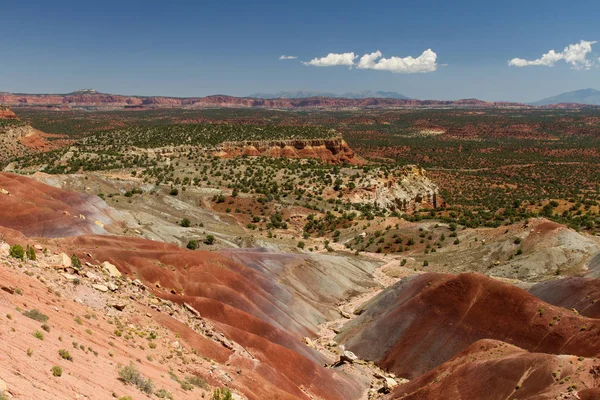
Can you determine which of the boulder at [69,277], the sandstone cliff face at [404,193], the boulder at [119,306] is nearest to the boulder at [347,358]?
the boulder at [119,306]

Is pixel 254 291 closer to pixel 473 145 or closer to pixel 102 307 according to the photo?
pixel 102 307

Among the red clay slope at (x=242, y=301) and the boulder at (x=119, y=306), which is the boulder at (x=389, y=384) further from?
the boulder at (x=119, y=306)

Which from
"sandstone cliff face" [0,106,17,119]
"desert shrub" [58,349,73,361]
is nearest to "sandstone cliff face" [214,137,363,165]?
"desert shrub" [58,349,73,361]

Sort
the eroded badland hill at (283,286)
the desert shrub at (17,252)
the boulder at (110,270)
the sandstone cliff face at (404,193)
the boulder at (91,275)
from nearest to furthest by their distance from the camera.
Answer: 1. the eroded badland hill at (283,286)
2. the desert shrub at (17,252)
3. the boulder at (91,275)
4. the boulder at (110,270)
5. the sandstone cliff face at (404,193)

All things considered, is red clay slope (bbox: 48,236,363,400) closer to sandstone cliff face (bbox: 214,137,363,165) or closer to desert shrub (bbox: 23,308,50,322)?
desert shrub (bbox: 23,308,50,322)

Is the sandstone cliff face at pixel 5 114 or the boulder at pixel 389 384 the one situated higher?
the sandstone cliff face at pixel 5 114

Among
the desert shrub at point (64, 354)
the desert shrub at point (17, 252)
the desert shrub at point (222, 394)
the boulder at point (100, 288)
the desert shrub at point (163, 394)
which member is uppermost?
the desert shrub at point (17, 252)
